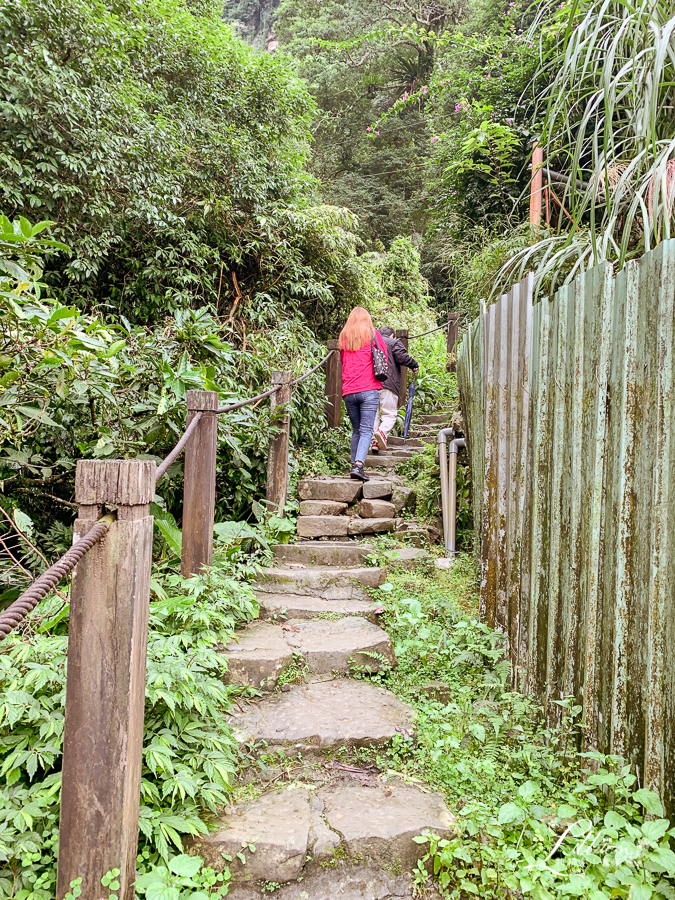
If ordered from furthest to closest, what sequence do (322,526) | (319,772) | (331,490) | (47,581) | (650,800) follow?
(331,490) < (322,526) < (319,772) < (650,800) < (47,581)

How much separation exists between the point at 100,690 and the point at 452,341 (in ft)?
36.5

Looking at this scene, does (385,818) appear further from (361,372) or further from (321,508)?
(361,372)

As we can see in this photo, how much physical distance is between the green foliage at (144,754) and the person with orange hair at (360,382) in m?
3.33

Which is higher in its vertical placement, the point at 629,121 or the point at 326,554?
the point at 629,121

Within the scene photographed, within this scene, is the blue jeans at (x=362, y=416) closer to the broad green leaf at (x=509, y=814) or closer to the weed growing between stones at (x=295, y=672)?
the weed growing between stones at (x=295, y=672)

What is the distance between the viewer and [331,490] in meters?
5.17

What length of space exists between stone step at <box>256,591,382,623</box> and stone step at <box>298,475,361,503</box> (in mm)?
1601

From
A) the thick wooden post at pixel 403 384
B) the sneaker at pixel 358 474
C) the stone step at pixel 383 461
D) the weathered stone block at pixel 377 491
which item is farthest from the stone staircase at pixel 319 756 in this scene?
the thick wooden post at pixel 403 384

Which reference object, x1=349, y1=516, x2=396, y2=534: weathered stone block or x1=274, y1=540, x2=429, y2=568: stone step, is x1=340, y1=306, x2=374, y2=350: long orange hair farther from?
x1=274, y1=540, x2=429, y2=568: stone step

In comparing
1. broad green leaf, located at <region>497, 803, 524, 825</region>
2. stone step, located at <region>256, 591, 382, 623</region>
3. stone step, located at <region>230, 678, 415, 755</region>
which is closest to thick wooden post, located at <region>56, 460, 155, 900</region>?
stone step, located at <region>230, 678, 415, 755</region>

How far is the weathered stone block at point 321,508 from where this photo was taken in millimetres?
4918

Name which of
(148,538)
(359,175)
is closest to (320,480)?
(148,538)

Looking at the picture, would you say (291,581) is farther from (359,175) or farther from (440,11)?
(440,11)

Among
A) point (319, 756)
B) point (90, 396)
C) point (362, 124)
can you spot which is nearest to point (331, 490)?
point (90, 396)
